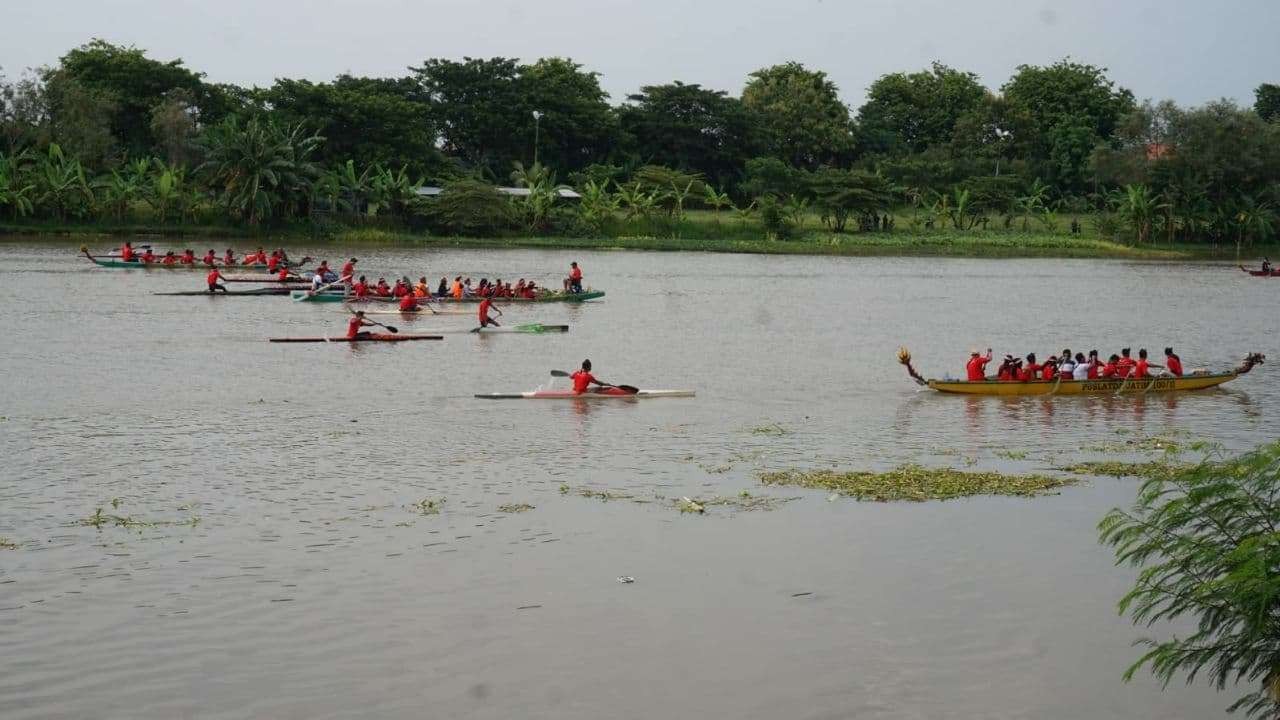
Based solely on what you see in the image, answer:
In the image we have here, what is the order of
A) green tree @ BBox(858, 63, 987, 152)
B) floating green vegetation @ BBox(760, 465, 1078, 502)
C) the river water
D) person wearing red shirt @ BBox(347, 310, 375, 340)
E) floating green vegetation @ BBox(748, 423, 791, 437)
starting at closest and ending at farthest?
the river water < floating green vegetation @ BBox(760, 465, 1078, 502) < floating green vegetation @ BBox(748, 423, 791, 437) < person wearing red shirt @ BBox(347, 310, 375, 340) < green tree @ BBox(858, 63, 987, 152)

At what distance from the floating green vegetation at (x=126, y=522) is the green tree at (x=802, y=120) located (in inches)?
2827

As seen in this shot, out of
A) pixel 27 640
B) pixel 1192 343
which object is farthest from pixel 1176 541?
pixel 1192 343

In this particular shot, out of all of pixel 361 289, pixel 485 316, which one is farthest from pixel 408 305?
pixel 485 316

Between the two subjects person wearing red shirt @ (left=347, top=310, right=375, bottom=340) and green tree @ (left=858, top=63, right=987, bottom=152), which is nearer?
person wearing red shirt @ (left=347, top=310, right=375, bottom=340)

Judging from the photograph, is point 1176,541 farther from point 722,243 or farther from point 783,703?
point 722,243

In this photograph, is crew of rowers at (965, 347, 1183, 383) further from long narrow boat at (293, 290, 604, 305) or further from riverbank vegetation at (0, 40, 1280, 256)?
riverbank vegetation at (0, 40, 1280, 256)

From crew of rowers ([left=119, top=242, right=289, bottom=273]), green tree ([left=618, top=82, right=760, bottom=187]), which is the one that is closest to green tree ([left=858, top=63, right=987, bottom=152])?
green tree ([left=618, top=82, right=760, bottom=187])

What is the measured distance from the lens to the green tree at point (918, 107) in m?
95.2

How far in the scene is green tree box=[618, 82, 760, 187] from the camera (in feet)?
269

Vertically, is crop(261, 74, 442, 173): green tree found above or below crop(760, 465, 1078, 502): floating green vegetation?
above

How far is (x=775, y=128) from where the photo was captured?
87.2 metres

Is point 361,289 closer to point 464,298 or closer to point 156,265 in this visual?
point 464,298

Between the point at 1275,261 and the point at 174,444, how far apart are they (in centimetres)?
6548

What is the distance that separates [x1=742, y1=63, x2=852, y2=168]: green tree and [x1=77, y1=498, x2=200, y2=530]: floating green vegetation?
236ft
